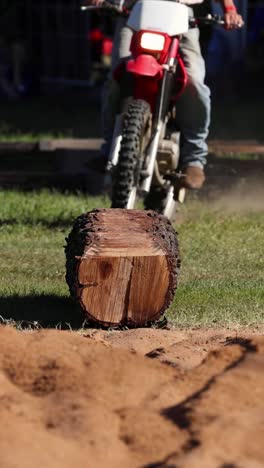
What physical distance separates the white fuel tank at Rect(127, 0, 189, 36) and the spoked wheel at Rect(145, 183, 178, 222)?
129 centimetres

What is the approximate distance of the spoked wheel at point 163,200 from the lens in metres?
9.29

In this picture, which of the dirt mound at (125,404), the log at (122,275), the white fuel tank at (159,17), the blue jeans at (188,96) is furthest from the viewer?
the blue jeans at (188,96)

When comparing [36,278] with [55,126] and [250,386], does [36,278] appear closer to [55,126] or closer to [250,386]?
[250,386]

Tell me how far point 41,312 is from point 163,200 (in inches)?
111

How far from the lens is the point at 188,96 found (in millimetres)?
8930

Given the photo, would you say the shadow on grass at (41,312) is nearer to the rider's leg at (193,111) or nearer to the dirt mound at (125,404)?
the dirt mound at (125,404)

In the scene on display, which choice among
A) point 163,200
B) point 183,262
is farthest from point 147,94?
point 183,262

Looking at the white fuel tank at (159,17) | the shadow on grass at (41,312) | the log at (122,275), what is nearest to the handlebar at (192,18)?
the white fuel tank at (159,17)

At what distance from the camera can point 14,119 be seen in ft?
60.0

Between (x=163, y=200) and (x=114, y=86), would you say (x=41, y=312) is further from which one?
(x=163, y=200)

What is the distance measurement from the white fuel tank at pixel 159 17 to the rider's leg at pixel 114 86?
0.46 metres

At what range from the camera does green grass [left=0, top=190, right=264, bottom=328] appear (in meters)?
6.70

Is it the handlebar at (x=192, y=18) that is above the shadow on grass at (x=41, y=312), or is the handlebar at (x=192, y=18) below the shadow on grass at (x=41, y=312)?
above

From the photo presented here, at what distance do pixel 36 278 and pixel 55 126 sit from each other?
30.4ft
